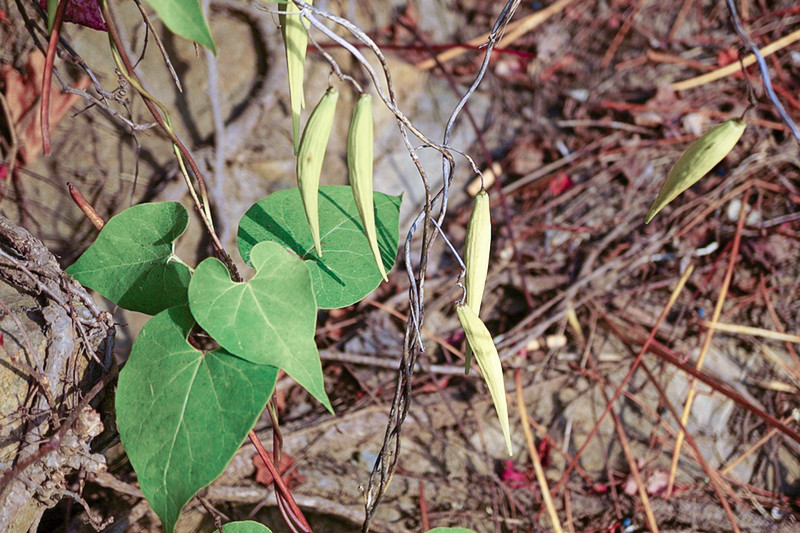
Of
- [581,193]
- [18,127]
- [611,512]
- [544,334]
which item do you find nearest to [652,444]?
[611,512]

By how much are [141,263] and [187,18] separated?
0.39 metres

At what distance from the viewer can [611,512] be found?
1096mm

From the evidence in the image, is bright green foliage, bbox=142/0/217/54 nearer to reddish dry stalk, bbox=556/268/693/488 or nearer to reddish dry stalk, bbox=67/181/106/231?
reddish dry stalk, bbox=67/181/106/231

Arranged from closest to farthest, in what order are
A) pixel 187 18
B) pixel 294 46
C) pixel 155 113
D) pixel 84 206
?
pixel 187 18
pixel 294 46
pixel 155 113
pixel 84 206

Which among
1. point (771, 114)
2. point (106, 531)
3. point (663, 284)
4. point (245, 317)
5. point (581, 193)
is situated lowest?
point (106, 531)

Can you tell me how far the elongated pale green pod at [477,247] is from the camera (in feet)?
1.81

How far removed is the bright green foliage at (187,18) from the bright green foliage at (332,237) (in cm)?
34

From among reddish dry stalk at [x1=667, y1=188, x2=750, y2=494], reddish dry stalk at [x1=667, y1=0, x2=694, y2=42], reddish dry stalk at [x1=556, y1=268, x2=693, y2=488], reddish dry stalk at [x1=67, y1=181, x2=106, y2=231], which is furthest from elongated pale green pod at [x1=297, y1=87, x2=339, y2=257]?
reddish dry stalk at [x1=667, y1=0, x2=694, y2=42]

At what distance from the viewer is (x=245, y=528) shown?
69cm

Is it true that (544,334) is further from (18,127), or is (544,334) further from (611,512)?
(18,127)

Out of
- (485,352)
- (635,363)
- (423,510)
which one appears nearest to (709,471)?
(635,363)

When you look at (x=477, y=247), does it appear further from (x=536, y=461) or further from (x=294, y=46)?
(x=536, y=461)

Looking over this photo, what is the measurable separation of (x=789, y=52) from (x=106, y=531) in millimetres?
2088

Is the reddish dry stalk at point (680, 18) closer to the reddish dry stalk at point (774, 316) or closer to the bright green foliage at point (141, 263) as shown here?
the reddish dry stalk at point (774, 316)
